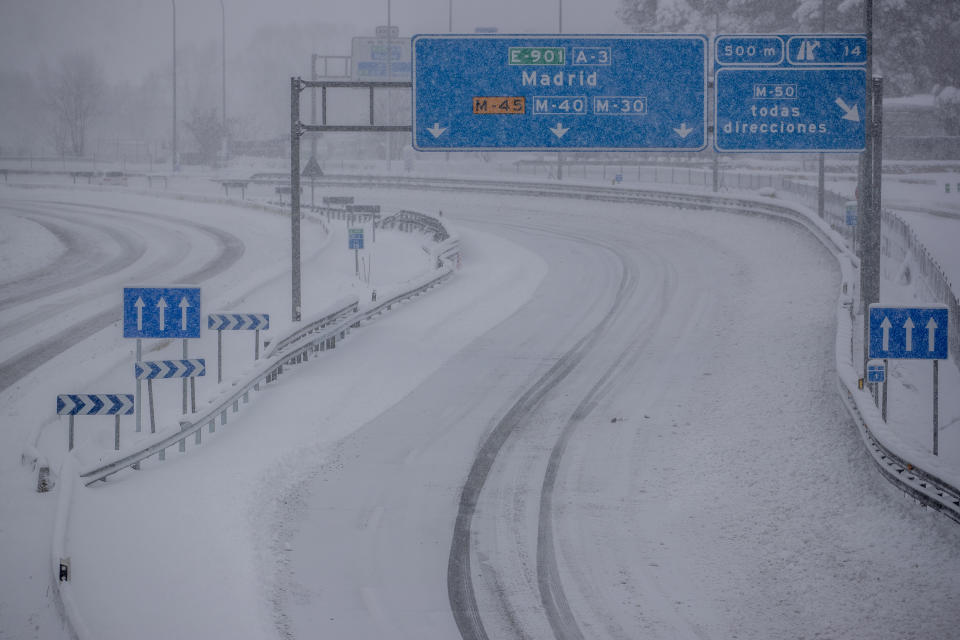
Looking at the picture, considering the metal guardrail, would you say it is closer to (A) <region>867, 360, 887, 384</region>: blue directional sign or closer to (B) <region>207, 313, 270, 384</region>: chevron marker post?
(B) <region>207, 313, 270, 384</region>: chevron marker post

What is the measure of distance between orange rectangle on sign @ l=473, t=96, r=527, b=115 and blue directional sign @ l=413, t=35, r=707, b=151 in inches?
0.8

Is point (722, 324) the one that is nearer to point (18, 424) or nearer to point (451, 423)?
point (451, 423)

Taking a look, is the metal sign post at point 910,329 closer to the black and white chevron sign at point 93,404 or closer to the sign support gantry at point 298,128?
the black and white chevron sign at point 93,404

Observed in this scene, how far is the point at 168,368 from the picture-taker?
18.4 metres

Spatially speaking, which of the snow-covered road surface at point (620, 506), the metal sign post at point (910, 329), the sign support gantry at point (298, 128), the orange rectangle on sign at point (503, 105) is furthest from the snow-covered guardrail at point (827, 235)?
the sign support gantry at point (298, 128)

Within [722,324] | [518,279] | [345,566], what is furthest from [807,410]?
[518,279]

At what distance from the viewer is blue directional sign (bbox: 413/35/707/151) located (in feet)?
80.1

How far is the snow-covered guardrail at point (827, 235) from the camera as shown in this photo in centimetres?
1398

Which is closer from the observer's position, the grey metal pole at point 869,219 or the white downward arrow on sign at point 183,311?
the white downward arrow on sign at point 183,311

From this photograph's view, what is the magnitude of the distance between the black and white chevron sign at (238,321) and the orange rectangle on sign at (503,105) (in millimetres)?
6515

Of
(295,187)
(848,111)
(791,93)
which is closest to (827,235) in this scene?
(848,111)

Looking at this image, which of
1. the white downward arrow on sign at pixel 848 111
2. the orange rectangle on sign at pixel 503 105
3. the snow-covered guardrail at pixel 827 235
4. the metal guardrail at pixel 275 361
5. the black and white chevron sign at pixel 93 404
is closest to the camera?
the snow-covered guardrail at pixel 827 235

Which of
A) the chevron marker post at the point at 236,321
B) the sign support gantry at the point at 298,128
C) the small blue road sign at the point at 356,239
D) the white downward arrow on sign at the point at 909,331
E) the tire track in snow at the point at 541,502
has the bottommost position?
the tire track in snow at the point at 541,502

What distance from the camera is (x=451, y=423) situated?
66.3ft
